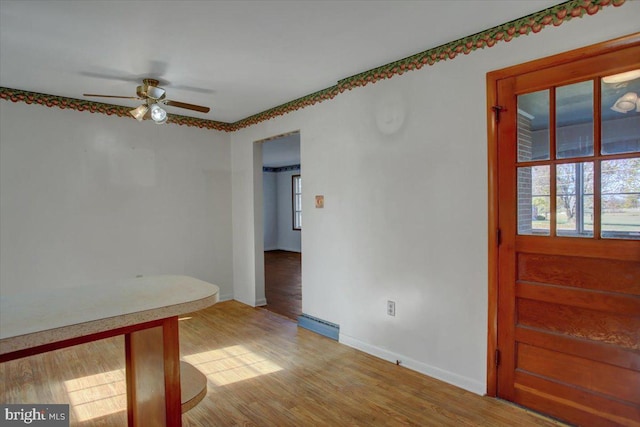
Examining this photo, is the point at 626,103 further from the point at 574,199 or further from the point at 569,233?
the point at 569,233

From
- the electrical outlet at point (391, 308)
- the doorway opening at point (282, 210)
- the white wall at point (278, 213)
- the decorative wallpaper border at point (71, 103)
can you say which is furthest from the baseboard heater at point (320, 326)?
the white wall at point (278, 213)

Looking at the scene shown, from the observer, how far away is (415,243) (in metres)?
2.81

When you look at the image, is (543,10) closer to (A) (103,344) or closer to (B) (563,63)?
(B) (563,63)

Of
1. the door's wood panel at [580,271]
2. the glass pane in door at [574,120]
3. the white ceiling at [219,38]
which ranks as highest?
the white ceiling at [219,38]

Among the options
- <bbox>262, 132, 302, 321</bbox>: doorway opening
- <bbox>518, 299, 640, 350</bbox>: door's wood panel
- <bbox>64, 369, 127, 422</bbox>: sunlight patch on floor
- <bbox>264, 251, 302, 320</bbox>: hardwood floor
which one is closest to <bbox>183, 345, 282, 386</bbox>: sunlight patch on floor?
<bbox>64, 369, 127, 422</bbox>: sunlight patch on floor

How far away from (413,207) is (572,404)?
1575 mm

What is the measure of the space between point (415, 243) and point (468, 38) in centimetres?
153

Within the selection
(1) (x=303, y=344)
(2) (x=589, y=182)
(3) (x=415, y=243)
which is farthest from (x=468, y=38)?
(1) (x=303, y=344)

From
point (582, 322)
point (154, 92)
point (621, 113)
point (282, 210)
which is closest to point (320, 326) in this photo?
point (582, 322)

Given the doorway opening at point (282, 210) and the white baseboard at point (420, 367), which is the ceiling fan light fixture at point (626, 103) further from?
the doorway opening at point (282, 210)

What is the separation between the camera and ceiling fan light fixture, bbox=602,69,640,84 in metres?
1.87

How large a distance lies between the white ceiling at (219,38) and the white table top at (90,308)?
1.63 m

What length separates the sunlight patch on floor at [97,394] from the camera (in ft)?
7.53

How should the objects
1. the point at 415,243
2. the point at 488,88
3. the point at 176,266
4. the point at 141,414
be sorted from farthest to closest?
the point at 176,266 < the point at 415,243 < the point at 488,88 < the point at 141,414
